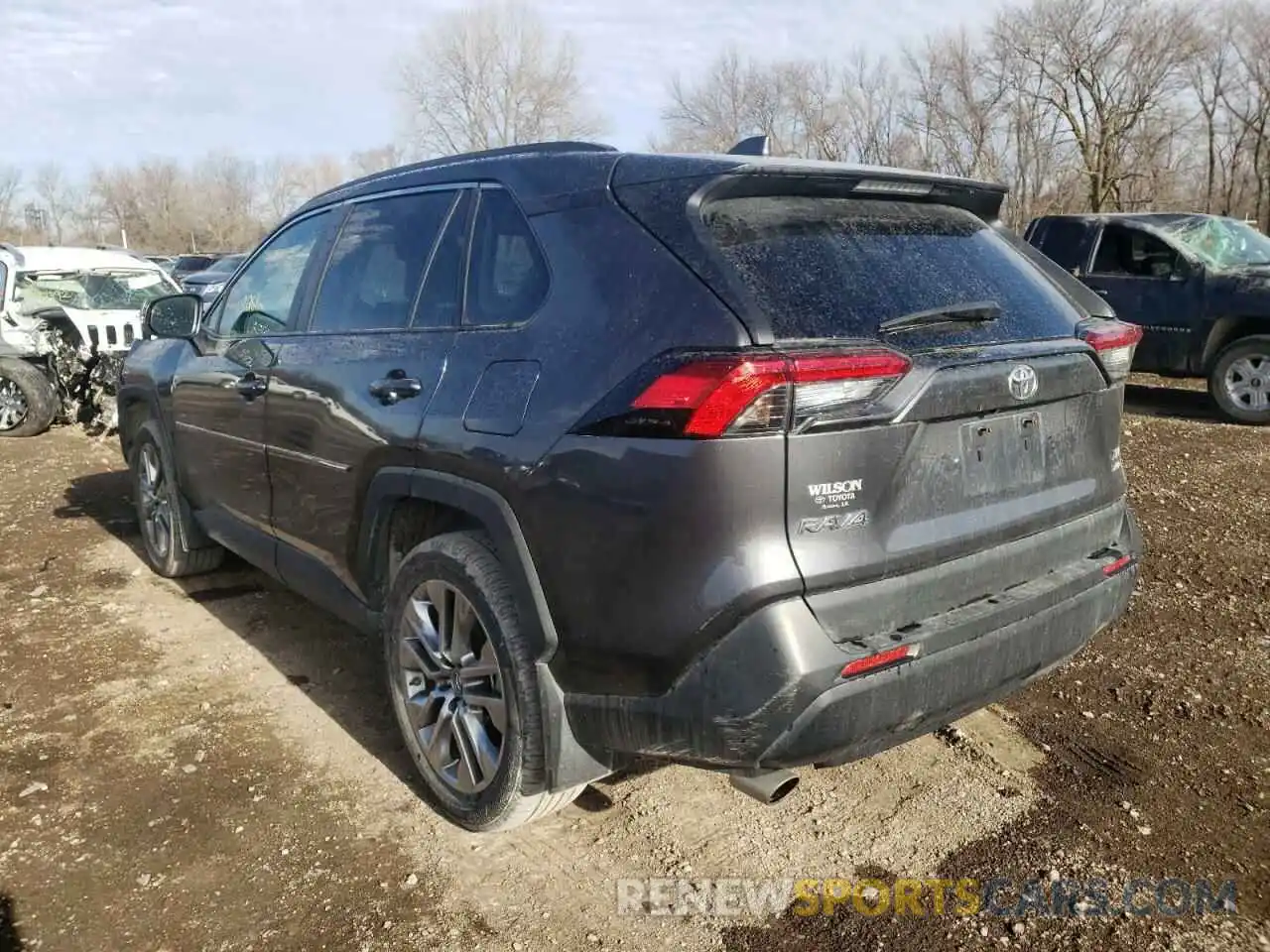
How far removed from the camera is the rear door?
7.16ft

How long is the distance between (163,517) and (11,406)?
20.1 ft

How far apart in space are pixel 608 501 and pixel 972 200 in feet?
5.18

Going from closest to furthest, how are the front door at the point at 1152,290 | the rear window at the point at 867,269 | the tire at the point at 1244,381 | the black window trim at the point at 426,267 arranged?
the rear window at the point at 867,269 < the black window trim at the point at 426,267 < the tire at the point at 1244,381 < the front door at the point at 1152,290

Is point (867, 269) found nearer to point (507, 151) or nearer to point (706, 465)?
point (706, 465)

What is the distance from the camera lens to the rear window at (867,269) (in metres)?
2.30

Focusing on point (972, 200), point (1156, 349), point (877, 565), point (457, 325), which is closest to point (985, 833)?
point (877, 565)

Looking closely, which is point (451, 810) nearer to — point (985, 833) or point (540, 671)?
point (540, 671)

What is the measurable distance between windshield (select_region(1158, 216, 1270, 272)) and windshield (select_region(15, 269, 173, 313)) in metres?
10.1

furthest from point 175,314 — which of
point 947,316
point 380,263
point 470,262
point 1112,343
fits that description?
point 1112,343

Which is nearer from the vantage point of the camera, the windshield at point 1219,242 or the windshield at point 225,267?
the windshield at point 1219,242

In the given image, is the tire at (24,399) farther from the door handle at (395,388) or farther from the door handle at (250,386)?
the door handle at (395,388)

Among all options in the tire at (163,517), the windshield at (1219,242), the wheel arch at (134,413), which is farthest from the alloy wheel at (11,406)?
the windshield at (1219,242)

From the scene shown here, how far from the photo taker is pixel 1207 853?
275 cm

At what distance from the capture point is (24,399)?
32.5 feet
